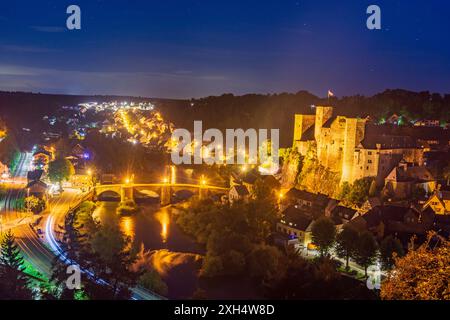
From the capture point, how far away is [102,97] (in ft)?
383

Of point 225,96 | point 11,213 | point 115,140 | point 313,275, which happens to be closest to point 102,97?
point 225,96

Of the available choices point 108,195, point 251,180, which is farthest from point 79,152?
point 251,180

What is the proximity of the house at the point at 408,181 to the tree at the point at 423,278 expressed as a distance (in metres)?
14.7

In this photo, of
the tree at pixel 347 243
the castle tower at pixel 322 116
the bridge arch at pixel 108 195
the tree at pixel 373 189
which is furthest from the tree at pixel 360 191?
the bridge arch at pixel 108 195

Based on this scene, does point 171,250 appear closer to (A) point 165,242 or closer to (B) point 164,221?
(A) point 165,242

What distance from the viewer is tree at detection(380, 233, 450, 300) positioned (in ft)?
18.7

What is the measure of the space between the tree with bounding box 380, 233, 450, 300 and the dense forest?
19111 millimetres

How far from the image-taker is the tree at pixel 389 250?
15336 mm

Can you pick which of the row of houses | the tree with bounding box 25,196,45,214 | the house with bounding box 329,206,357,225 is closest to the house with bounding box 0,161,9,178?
the tree with bounding box 25,196,45,214

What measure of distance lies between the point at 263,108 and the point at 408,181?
39408 mm

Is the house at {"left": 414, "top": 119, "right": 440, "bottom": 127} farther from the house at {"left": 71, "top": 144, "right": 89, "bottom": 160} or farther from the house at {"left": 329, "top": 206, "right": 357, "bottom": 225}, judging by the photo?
the house at {"left": 71, "top": 144, "right": 89, "bottom": 160}

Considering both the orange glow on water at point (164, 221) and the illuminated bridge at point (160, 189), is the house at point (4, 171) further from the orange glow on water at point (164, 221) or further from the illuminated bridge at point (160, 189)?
the orange glow on water at point (164, 221)
